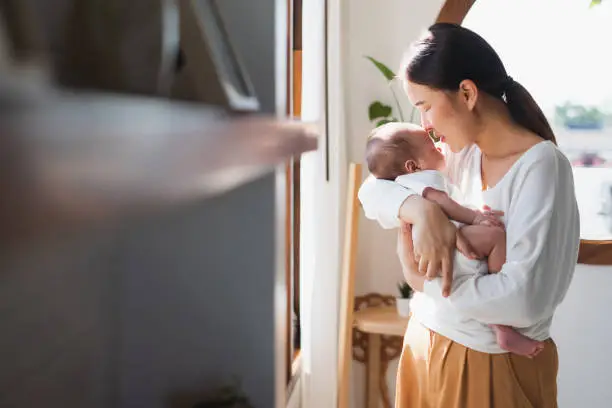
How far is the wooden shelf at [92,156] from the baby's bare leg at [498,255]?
1.23 meters

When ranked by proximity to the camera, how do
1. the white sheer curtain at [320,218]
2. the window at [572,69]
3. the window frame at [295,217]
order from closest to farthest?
the white sheer curtain at [320,218] < the window frame at [295,217] < the window at [572,69]

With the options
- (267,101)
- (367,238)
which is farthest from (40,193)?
(367,238)

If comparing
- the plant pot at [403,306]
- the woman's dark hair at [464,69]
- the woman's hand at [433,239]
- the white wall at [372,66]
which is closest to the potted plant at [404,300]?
the plant pot at [403,306]

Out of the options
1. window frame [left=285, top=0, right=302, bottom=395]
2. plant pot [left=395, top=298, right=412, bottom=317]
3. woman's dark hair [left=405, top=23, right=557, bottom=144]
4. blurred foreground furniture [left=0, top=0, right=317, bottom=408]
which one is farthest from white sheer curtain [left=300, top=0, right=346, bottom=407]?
blurred foreground furniture [left=0, top=0, right=317, bottom=408]

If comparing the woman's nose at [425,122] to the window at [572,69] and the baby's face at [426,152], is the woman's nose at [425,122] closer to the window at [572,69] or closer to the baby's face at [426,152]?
the baby's face at [426,152]

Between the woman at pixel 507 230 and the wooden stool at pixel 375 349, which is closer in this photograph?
the woman at pixel 507 230

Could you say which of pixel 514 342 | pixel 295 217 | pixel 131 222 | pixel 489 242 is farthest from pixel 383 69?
pixel 131 222

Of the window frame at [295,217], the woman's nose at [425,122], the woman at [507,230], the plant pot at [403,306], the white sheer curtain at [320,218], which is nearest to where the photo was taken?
the woman at [507,230]

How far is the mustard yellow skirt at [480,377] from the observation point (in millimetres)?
1379

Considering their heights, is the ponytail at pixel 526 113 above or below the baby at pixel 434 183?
above

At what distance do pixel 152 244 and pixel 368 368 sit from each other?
76.4 inches

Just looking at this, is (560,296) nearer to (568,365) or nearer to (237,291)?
(237,291)

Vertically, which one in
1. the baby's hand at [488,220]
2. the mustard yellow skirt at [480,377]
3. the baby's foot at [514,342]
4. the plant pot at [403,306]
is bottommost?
the plant pot at [403,306]

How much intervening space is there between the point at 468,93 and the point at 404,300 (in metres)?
→ 1.15
